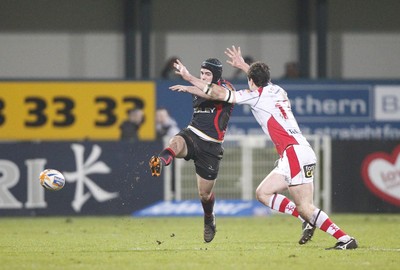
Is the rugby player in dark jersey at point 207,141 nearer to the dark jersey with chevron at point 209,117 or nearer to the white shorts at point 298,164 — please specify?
the dark jersey with chevron at point 209,117

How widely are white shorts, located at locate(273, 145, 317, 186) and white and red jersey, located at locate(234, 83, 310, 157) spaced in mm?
93

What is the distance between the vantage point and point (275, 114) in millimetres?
12836

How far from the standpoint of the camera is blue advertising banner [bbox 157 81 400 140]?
80.7 feet

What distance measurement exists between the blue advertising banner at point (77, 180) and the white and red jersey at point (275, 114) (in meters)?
8.36

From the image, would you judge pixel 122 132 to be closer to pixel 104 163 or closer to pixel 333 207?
pixel 104 163

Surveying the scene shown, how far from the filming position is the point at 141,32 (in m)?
26.5

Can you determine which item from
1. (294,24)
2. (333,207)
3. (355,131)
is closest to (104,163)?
(333,207)

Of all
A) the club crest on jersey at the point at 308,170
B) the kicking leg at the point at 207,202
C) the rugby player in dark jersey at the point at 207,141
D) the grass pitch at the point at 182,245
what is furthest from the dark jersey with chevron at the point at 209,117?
the club crest on jersey at the point at 308,170

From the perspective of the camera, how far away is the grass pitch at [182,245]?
11.3 meters

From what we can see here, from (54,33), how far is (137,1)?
2.28 metres

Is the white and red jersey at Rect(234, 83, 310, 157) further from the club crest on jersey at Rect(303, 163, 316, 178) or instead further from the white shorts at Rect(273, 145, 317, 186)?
the club crest on jersey at Rect(303, 163, 316, 178)

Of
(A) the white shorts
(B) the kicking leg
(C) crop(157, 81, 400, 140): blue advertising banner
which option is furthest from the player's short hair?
(C) crop(157, 81, 400, 140): blue advertising banner

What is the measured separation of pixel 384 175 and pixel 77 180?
20.3ft

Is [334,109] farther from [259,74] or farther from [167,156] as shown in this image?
[259,74]
